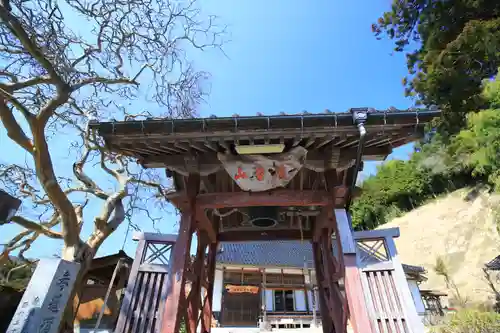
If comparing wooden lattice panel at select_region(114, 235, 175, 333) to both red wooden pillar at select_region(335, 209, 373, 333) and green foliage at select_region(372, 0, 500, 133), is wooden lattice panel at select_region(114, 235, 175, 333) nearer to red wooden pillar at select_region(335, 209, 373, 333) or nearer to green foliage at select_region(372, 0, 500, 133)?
red wooden pillar at select_region(335, 209, 373, 333)

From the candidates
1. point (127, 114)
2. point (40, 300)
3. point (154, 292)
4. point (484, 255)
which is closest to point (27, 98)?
point (127, 114)

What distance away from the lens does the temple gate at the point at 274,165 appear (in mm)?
3938

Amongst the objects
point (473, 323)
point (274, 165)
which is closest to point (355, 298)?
point (274, 165)

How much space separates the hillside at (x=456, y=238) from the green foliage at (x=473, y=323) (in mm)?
11951

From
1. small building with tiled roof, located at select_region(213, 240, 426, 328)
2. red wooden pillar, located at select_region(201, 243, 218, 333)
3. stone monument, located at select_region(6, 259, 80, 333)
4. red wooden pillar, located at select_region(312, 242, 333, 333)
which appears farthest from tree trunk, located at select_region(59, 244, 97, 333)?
small building with tiled roof, located at select_region(213, 240, 426, 328)

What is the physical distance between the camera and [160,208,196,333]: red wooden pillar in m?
3.85

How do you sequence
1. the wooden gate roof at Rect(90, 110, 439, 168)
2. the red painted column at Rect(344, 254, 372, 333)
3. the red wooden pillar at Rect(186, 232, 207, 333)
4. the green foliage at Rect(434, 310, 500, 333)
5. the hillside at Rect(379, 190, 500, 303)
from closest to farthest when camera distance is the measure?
the red painted column at Rect(344, 254, 372, 333)
the wooden gate roof at Rect(90, 110, 439, 168)
the red wooden pillar at Rect(186, 232, 207, 333)
the green foliage at Rect(434, 310, 500, 333)
the hillside at Rect(379, 190, 500, 303)

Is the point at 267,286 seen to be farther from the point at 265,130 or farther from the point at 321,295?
the point at 265,130

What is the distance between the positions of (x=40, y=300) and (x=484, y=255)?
2565cm

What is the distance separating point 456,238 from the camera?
23438mm

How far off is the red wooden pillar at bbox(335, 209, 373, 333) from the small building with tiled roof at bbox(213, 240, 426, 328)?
14571 millimetres

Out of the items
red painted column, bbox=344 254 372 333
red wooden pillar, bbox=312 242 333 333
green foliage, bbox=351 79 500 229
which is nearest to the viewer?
red painted column, bbox=344 254 372 333

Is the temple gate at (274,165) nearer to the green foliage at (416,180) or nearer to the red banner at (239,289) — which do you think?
the red banner at (239,289)

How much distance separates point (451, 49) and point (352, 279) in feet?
60.6
